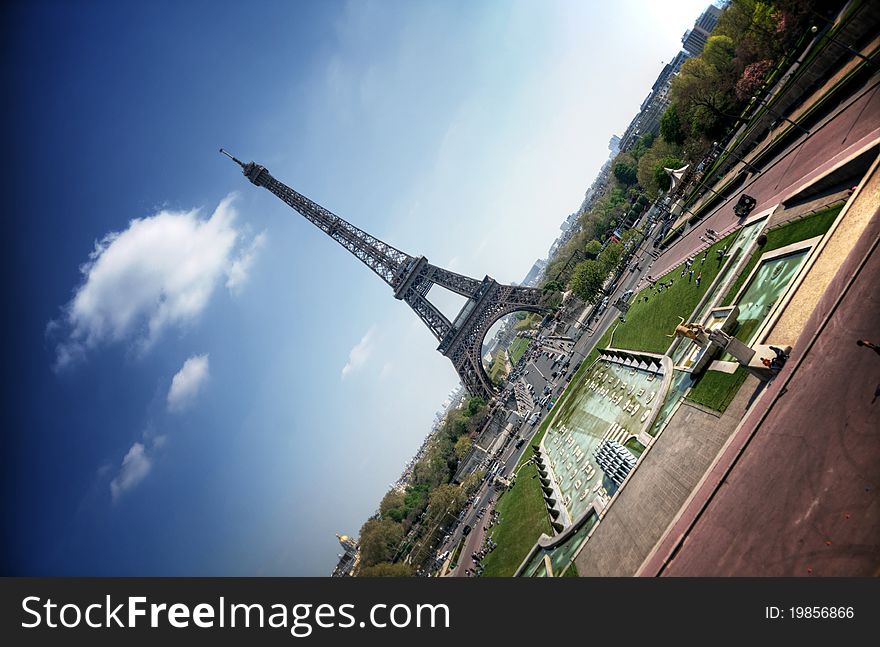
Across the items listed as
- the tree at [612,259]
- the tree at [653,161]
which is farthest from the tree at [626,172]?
the tree at [612,259]

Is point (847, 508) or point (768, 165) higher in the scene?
point (768, 165)

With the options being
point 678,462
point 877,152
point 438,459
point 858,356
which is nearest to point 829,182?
point 877,152

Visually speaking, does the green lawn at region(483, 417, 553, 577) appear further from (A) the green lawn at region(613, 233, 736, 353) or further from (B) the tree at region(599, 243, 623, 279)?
(B) the tree at region(599, 243, 623, 279)

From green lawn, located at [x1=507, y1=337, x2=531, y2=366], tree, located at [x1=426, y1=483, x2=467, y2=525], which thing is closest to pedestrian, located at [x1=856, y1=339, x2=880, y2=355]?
tree, located at [x1=426, y1=483, x2=467, y2=525]

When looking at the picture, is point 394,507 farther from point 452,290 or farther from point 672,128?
point 672,128

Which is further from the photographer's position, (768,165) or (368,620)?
(768,165)

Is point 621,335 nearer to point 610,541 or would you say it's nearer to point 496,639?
point 610,541

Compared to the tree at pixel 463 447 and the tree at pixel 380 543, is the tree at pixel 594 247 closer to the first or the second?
the tree at pixel 463 447
